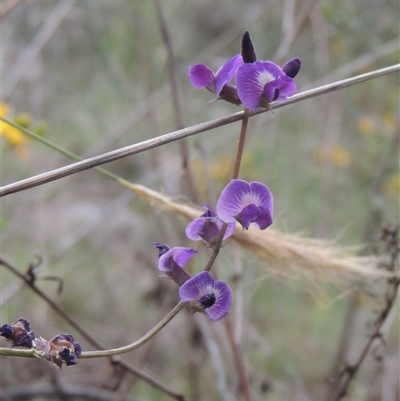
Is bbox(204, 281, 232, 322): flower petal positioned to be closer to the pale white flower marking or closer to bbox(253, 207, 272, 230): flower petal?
bbox(253, 207, 272, 230): flower petal

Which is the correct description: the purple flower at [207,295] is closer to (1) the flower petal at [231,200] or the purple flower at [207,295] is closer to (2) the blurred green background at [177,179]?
(1) the flower petal at [231,200]

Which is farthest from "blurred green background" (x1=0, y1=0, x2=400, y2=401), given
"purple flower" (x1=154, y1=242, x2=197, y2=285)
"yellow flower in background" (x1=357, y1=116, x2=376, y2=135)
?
"purple flower" (x1=154, y1=242, x2=197, y2=285)

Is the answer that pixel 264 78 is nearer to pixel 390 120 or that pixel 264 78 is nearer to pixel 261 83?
pixel 261 83

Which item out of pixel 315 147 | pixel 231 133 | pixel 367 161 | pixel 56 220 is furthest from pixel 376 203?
pixel 56 220

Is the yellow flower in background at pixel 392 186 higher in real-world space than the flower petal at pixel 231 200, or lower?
higher

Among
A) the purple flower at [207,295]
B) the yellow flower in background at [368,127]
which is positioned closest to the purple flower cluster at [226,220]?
the purple flower at [207,295]

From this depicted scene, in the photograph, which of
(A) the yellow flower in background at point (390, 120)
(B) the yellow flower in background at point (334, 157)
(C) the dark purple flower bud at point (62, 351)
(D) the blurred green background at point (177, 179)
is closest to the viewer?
(C) the dark purple flower bud at point (62, 351)

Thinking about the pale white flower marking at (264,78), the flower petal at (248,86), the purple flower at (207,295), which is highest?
the pale white flower marking at (264,78)
